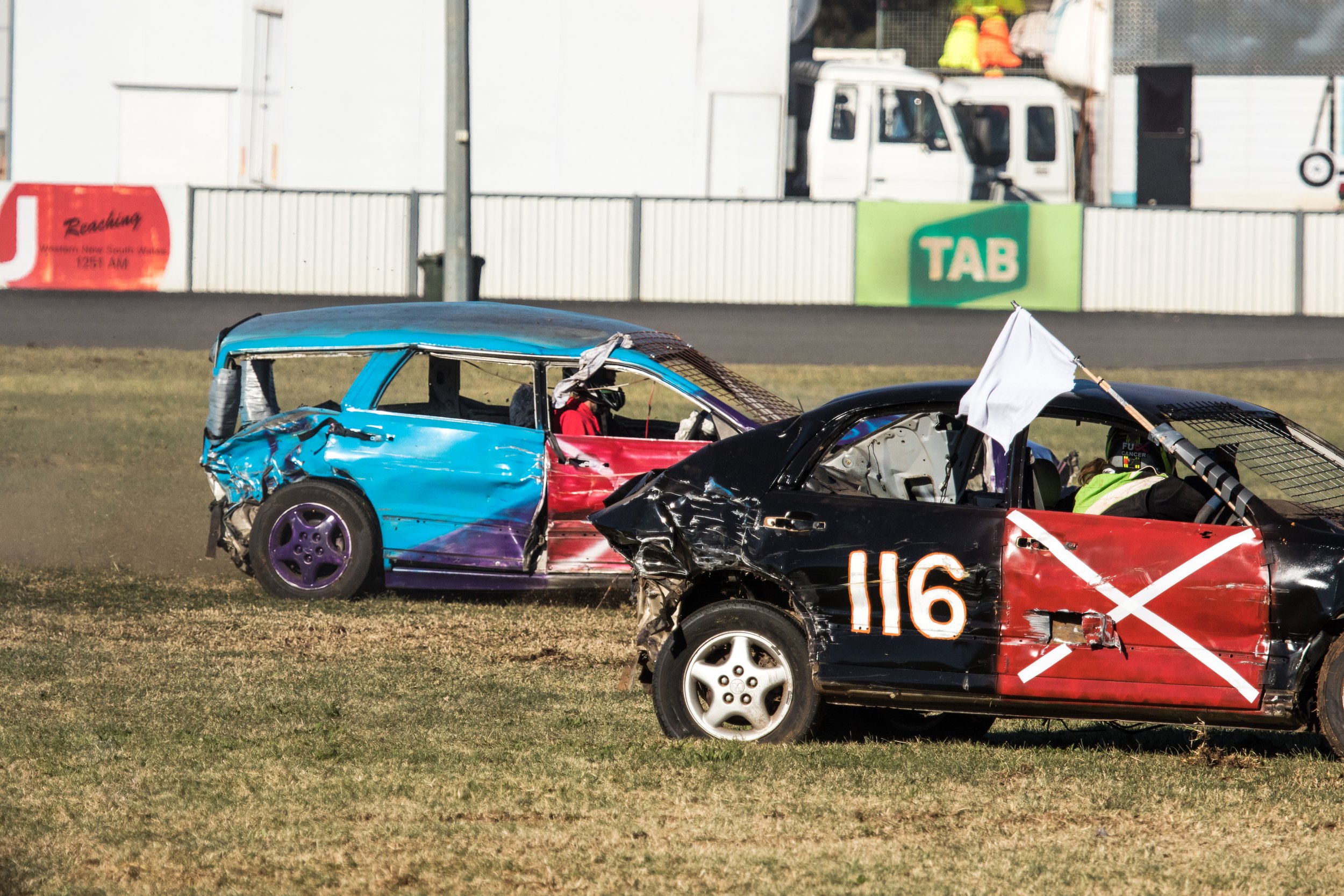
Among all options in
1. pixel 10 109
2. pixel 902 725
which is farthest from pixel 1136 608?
pixel 10 109

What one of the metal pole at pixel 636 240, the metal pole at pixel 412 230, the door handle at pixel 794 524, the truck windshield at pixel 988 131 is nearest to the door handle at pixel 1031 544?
the door handle at pixel 794 524

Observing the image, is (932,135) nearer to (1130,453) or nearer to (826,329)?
(826,329)

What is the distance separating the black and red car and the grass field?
0.27 m

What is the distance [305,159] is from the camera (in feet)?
107

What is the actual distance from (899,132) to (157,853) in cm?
2666

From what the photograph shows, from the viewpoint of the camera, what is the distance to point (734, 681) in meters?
6.53

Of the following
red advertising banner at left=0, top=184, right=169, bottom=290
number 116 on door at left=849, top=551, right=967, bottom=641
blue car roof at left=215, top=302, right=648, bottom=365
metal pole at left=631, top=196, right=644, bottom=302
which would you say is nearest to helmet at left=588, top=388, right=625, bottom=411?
blue car roof at left=215, top=302, right=648, bottom=365

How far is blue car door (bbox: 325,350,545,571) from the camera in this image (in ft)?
31.1

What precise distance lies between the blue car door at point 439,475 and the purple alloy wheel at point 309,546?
243mm

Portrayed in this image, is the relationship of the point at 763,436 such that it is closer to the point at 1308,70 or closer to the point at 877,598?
the point at 877,598

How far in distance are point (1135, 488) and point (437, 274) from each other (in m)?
10.8

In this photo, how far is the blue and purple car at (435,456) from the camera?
9453mm

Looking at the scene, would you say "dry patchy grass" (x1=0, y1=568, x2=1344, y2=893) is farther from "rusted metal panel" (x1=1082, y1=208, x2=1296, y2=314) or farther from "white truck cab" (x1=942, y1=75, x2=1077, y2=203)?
"white truck cab" (x1=942, y1=75, x2=1077, y2=203)

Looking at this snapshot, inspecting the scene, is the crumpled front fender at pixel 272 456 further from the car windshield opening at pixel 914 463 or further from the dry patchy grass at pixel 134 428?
the car windshield opening at pixel 914 463
